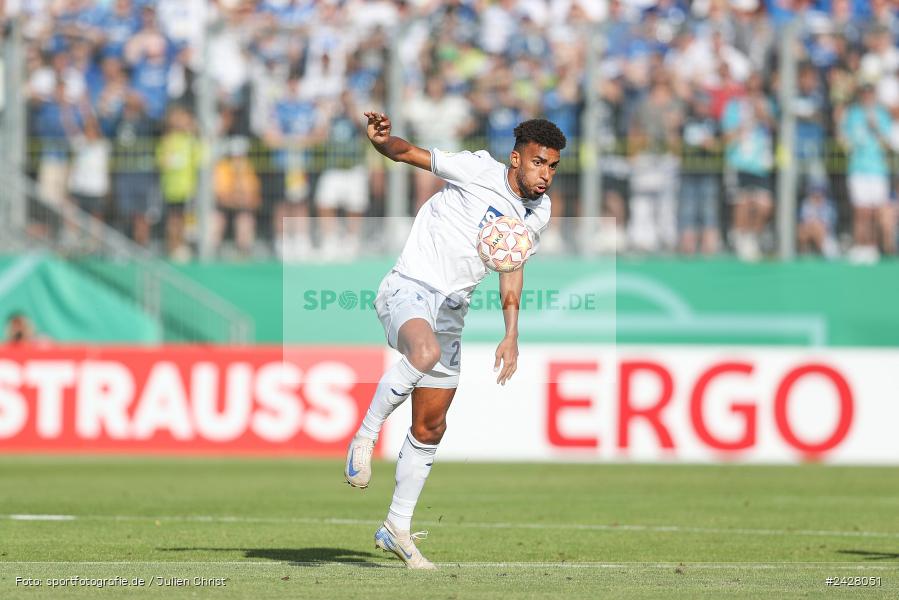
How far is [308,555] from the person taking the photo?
1054cm

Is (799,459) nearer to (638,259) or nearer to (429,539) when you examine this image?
(638,259)

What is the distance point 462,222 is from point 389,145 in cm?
63

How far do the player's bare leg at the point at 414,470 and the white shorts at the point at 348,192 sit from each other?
1241 cm

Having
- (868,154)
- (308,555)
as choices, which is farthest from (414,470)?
(868,154)

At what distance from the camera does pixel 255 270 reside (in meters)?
23.0

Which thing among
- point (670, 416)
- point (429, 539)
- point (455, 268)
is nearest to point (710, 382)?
point (670, 416)

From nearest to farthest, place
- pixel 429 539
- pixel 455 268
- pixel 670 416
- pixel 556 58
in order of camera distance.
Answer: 1. pixel 455 268
2. pixel 429 539
3. pixel 670 416
4. pixel 556 58

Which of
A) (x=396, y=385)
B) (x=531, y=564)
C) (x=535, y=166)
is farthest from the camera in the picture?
(x=531, y=564)

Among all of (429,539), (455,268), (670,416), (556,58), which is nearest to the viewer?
(455,268)

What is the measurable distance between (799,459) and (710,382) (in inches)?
58.2

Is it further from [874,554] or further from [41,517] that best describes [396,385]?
[41,517]

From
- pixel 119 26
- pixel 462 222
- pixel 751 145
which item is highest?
pixel 119 26

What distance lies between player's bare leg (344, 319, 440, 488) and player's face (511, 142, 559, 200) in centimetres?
102

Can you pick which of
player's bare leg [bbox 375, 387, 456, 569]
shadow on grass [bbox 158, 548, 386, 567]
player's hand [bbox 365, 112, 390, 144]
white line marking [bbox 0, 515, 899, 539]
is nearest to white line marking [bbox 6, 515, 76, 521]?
white line marking [bbox 0, 515, 899, 539]
